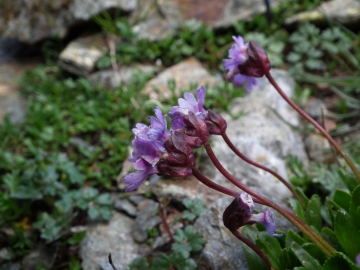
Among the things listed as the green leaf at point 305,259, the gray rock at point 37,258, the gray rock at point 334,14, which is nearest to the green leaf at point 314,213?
the green leaf at point 305,259

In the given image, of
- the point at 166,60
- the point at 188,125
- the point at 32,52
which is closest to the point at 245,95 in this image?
→ the point at 166,60

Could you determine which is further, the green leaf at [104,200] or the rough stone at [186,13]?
the rough stone at [186,13]

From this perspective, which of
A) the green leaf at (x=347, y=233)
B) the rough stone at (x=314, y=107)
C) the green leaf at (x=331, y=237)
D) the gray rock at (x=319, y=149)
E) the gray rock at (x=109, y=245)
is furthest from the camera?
the rough stone at (x=314, y=107)

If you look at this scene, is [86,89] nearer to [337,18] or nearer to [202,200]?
[202,200]

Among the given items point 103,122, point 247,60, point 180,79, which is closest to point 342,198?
point 247,60

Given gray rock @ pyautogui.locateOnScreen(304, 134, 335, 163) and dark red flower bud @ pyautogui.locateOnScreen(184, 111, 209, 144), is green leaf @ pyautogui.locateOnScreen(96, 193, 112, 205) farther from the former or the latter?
gray rock @ pyautogui.locateOnScreen(304, 134, 335, 163)

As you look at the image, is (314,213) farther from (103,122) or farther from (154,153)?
(103,122)

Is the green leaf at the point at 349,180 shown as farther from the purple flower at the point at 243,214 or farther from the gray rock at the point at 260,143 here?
the purple flower at the point at 243,214
